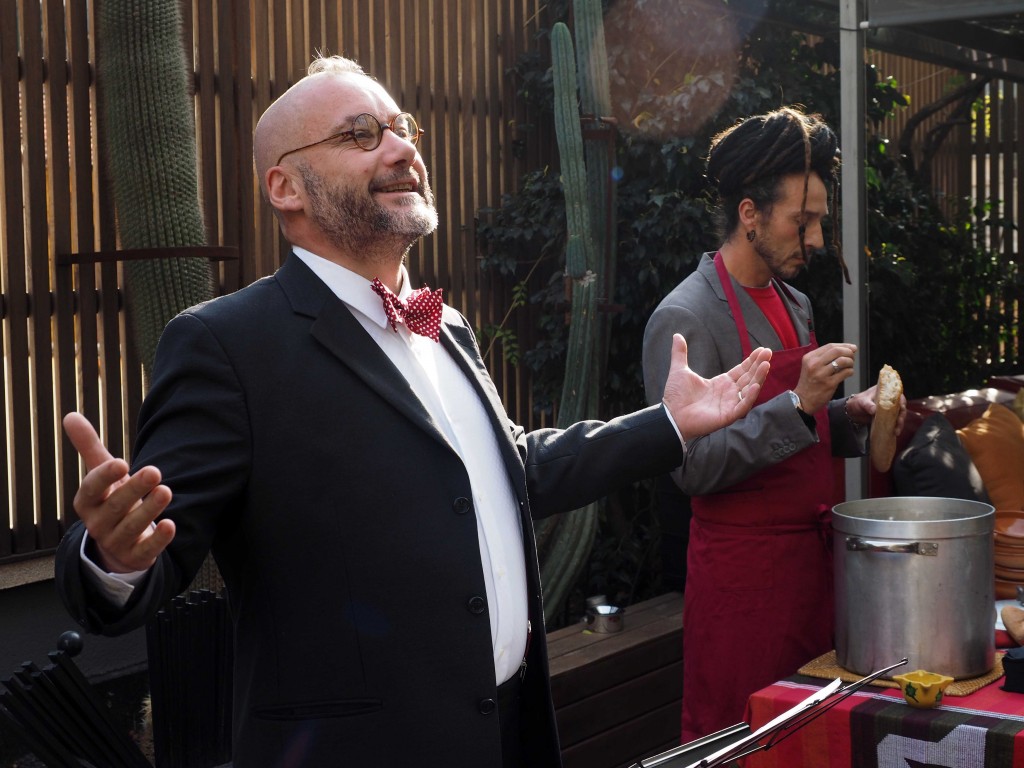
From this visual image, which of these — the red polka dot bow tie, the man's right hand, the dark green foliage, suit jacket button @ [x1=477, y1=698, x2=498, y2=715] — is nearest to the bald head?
the red polka dot bow tie

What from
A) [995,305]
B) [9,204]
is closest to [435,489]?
[9,204]

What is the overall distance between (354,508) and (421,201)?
539 millimetres

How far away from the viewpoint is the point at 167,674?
8.26 feet

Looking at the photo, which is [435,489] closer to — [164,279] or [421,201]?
[421,201]

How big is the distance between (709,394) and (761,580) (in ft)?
2.45

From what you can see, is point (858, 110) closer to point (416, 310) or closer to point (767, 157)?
point (767, 157)

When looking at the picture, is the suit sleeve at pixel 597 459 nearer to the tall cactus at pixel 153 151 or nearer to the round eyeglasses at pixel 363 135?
the round eyeglasses at pixel 363 135

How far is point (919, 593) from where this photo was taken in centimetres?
210

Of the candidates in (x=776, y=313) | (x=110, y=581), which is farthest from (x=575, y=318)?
(x=110, y=581)

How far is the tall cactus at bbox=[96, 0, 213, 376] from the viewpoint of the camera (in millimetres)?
3822

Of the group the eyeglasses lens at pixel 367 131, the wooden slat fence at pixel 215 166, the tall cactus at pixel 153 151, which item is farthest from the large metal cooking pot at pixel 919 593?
the wooden slat fence at pixel 215 166

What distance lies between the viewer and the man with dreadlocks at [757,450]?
2498 millimetres

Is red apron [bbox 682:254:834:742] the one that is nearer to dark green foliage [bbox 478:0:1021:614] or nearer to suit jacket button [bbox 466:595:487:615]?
suit jacket button [bbox 466:595:487:615]

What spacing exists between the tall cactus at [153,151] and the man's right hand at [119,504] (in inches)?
104
